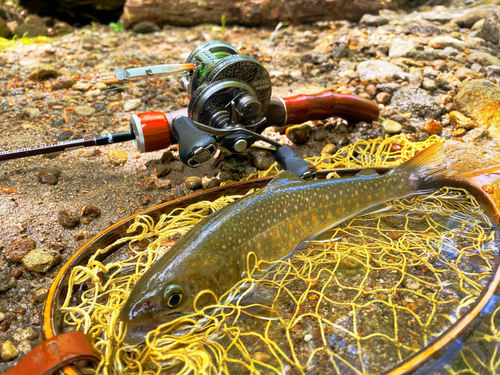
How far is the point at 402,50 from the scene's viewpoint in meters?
5.36

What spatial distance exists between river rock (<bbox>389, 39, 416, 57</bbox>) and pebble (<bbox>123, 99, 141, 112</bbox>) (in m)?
3.39

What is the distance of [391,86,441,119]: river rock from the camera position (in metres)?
4.11

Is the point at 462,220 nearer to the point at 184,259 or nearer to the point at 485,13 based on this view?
the point at 184,259

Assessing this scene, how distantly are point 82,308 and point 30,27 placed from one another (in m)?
6.73

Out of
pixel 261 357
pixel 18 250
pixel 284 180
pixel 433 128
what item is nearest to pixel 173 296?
pixel 261 357

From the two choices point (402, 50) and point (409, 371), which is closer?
point (409, 371)

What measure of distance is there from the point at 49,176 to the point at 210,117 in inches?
55.6

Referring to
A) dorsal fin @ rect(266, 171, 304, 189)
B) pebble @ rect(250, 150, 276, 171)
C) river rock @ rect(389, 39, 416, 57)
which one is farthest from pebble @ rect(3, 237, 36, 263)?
river rock @ rect(389, 39, 416, 57)

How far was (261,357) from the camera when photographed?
5.35 feet

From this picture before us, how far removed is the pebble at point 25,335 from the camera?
6.22 ft

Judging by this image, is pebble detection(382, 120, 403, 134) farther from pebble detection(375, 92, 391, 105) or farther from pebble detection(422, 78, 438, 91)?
pebble detection(422, 78, 438, 91)

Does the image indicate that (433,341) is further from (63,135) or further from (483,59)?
(483,59)

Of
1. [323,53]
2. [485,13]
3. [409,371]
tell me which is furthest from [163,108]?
[485,13]

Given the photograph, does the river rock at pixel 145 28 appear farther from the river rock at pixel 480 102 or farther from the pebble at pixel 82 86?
the river rock at pixel 480 102
